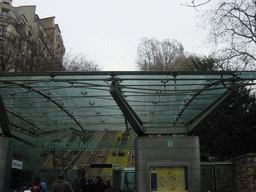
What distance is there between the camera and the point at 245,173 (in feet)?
39.7

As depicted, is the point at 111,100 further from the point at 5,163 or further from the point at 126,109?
the point at 5,163

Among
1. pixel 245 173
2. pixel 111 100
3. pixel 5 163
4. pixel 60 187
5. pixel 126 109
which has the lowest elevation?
pixel 60 187

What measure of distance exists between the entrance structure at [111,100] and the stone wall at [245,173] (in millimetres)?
2469

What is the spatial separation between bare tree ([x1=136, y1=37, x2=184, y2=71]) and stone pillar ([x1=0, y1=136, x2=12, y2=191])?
35003mm

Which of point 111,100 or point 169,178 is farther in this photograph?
point 111,100

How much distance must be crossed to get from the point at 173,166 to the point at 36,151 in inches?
275

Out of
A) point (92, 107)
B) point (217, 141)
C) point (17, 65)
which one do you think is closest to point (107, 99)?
point (92, 107)

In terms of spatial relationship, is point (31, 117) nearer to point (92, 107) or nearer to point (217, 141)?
point (92, 107)

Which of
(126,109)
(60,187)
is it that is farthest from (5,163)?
(126,109)

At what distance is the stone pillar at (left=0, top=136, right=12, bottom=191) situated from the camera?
11.5 metres

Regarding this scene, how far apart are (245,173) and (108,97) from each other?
6522 millimetres

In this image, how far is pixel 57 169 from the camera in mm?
17938

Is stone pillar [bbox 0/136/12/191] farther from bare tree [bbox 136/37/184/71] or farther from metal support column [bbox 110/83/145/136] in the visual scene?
bare tree [bbox 136/37/184/71]

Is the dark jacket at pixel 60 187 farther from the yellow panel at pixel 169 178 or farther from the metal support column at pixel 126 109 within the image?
the yellow panel at pixel 169 178
